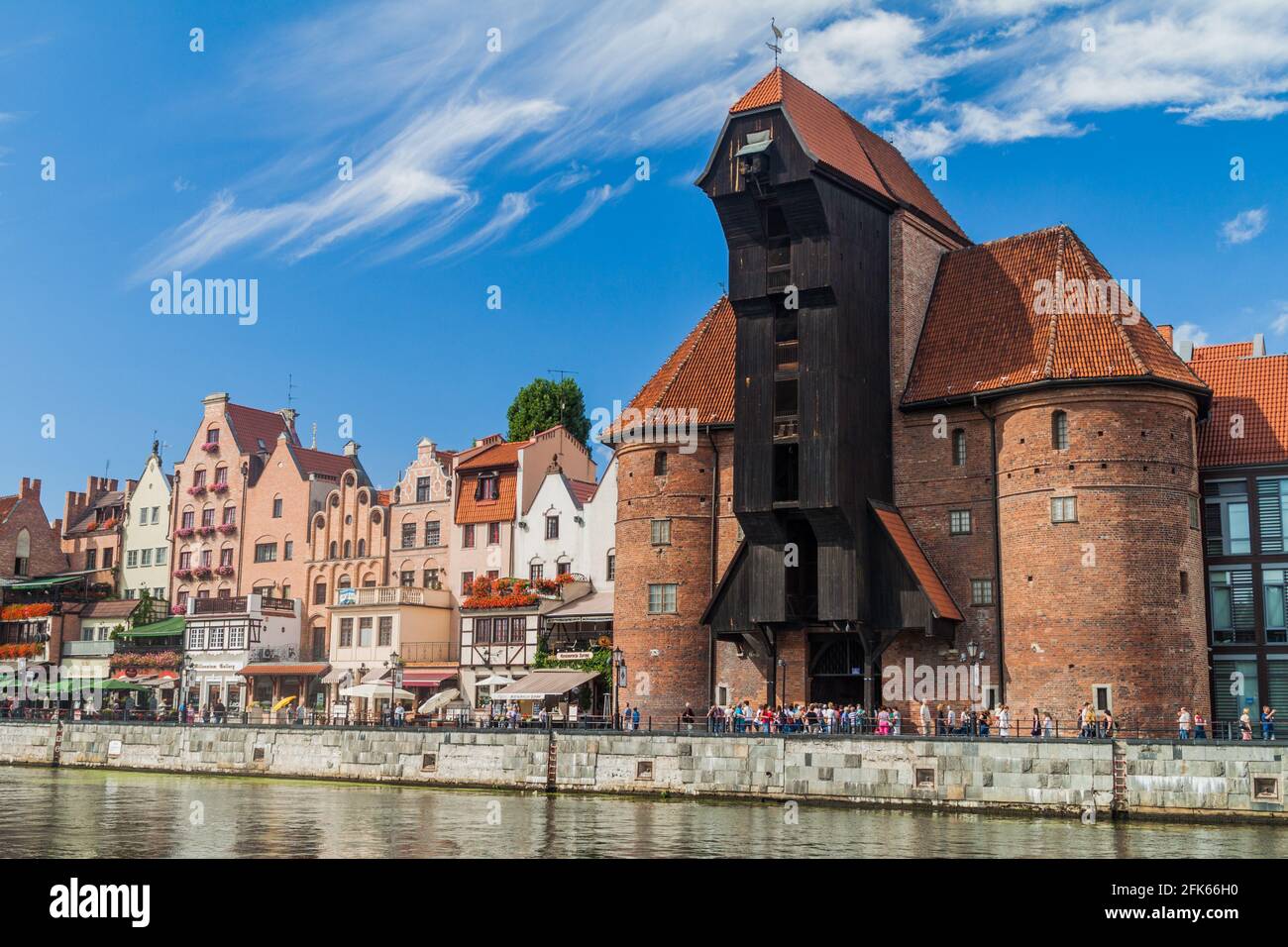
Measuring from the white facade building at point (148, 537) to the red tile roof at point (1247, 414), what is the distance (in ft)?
188

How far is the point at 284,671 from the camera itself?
225 ft

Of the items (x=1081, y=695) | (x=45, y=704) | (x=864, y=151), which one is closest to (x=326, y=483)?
(x=45, y=704)

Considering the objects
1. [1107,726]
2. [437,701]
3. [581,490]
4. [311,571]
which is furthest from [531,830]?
[311,571]

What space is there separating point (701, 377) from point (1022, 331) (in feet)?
39.4

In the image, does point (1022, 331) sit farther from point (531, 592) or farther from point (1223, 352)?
point (531, 592)

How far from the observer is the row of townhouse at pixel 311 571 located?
2437 inches

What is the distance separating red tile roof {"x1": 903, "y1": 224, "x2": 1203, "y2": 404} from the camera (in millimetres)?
42469

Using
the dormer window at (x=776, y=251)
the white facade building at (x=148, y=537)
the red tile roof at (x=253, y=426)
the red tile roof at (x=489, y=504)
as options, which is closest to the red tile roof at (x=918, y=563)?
the dormer window at (x=776, y=251)

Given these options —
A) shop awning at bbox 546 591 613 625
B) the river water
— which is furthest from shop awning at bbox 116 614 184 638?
the river water

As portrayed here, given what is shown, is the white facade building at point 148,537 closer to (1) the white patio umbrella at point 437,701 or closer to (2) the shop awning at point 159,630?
(2) the shop awning at point 159,630

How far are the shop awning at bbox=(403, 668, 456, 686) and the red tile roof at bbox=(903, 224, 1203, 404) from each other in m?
27.2
